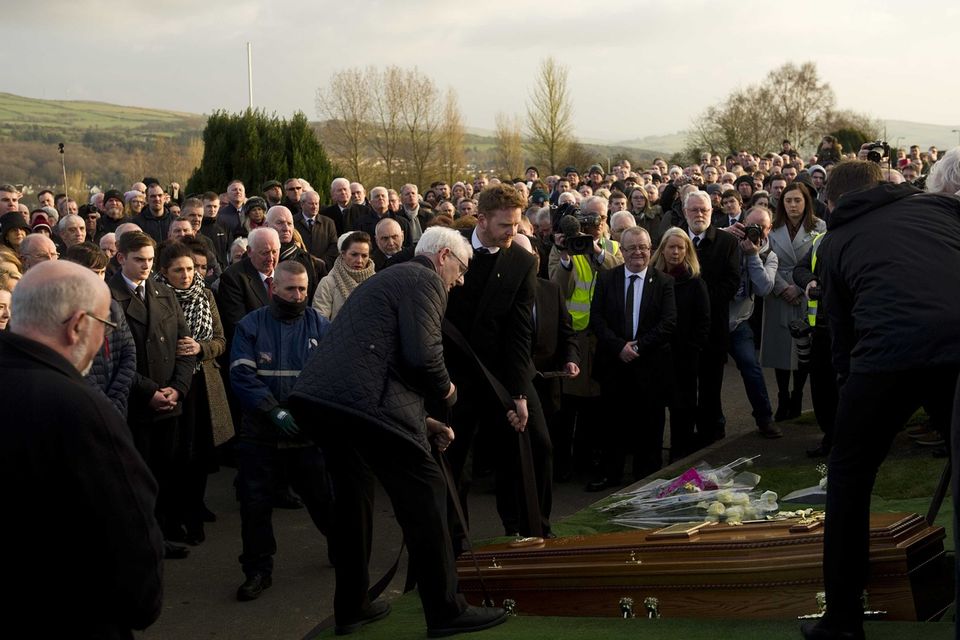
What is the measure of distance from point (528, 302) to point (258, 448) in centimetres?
192

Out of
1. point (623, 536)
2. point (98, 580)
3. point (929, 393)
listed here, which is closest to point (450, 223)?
point (623, 536)

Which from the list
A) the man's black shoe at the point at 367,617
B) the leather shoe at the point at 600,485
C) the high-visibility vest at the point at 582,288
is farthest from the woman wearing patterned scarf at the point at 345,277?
the man's black shoe at the point at 367,617

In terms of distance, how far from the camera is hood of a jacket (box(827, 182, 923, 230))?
475 centimetres

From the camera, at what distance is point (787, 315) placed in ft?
34.3

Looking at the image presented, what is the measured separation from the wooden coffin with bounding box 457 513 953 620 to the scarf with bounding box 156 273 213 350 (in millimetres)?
3410

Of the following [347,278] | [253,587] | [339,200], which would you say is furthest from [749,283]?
[339,200]

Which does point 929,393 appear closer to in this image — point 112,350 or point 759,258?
point 112,350

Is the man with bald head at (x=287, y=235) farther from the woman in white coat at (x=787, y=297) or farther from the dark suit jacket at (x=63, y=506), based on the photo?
the dark suit jacket at (x=63, y=506)

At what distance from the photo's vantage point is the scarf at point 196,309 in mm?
8344

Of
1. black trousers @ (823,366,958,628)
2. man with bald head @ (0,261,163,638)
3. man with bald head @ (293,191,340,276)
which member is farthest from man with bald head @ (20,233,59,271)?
black trousers @ (823,366,958,628)

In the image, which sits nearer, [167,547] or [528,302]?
[528,302]

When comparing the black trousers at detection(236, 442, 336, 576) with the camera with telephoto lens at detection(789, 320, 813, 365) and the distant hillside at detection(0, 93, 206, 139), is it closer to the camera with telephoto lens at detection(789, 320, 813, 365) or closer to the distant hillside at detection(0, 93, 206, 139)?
the camera with telephoto lens at detection(789, 320, 813, 365)

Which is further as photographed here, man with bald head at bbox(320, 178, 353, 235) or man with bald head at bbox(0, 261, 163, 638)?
man with bald head at bbox(320, 178, 353, 235)

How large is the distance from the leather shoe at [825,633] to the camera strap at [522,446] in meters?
2.22
